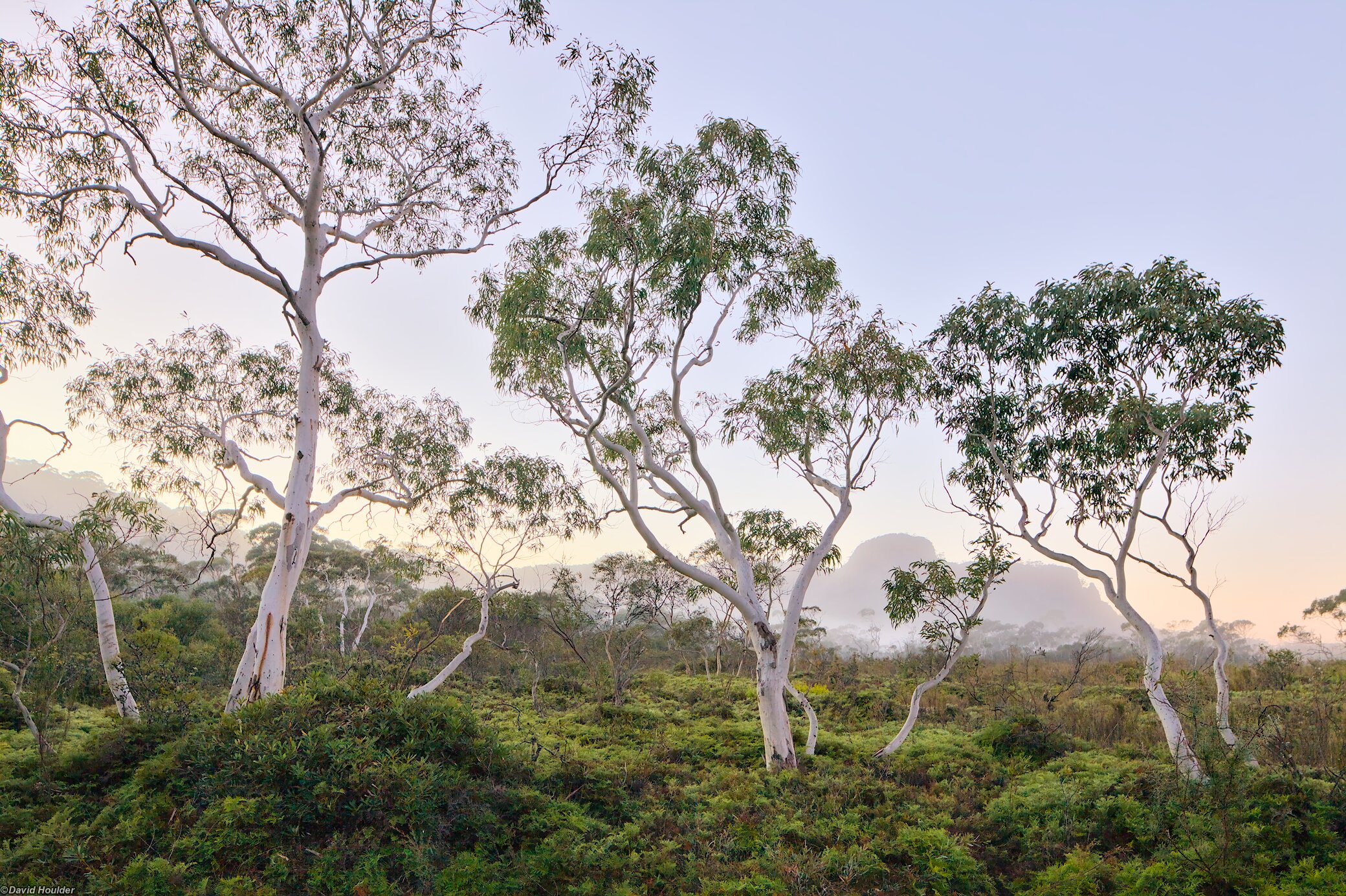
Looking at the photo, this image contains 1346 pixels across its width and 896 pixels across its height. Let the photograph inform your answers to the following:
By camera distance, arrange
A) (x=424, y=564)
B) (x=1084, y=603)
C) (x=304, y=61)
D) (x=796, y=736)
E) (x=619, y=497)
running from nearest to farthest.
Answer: (x=619, y=497) < (x=304, y=61) < (x=796, y=736) < (x=424, y=564) < (x=1084, y=603)

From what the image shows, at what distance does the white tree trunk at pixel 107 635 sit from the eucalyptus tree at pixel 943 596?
12.0 metres

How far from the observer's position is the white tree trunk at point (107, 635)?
11117mm

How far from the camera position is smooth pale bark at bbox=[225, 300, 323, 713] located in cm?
1027

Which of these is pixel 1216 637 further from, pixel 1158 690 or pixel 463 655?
pixel 463 655

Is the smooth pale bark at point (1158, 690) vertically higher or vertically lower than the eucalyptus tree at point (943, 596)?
lower

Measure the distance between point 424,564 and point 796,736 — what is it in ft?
32.0

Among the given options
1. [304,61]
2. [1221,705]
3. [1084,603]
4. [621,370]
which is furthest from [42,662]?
[1084,603]

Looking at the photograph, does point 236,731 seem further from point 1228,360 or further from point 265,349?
point 1228,360

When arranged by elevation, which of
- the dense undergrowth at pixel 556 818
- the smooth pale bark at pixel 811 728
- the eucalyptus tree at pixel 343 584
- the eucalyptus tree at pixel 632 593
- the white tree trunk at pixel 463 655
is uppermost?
the eucalyptus tree at pixel 343 584

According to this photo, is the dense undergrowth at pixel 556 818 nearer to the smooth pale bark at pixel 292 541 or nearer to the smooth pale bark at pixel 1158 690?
the smooth pale bark at pixel 1158 690

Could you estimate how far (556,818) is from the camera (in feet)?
26.2

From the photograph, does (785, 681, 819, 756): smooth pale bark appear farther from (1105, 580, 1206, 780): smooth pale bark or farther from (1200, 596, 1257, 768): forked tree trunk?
Answer: (1200, 596, 1257, 768): forked tree trunk

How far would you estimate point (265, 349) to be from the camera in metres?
14.5

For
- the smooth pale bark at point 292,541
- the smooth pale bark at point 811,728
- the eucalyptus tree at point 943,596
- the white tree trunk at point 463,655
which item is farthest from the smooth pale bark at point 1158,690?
the smooth pale bark at point 292,541
